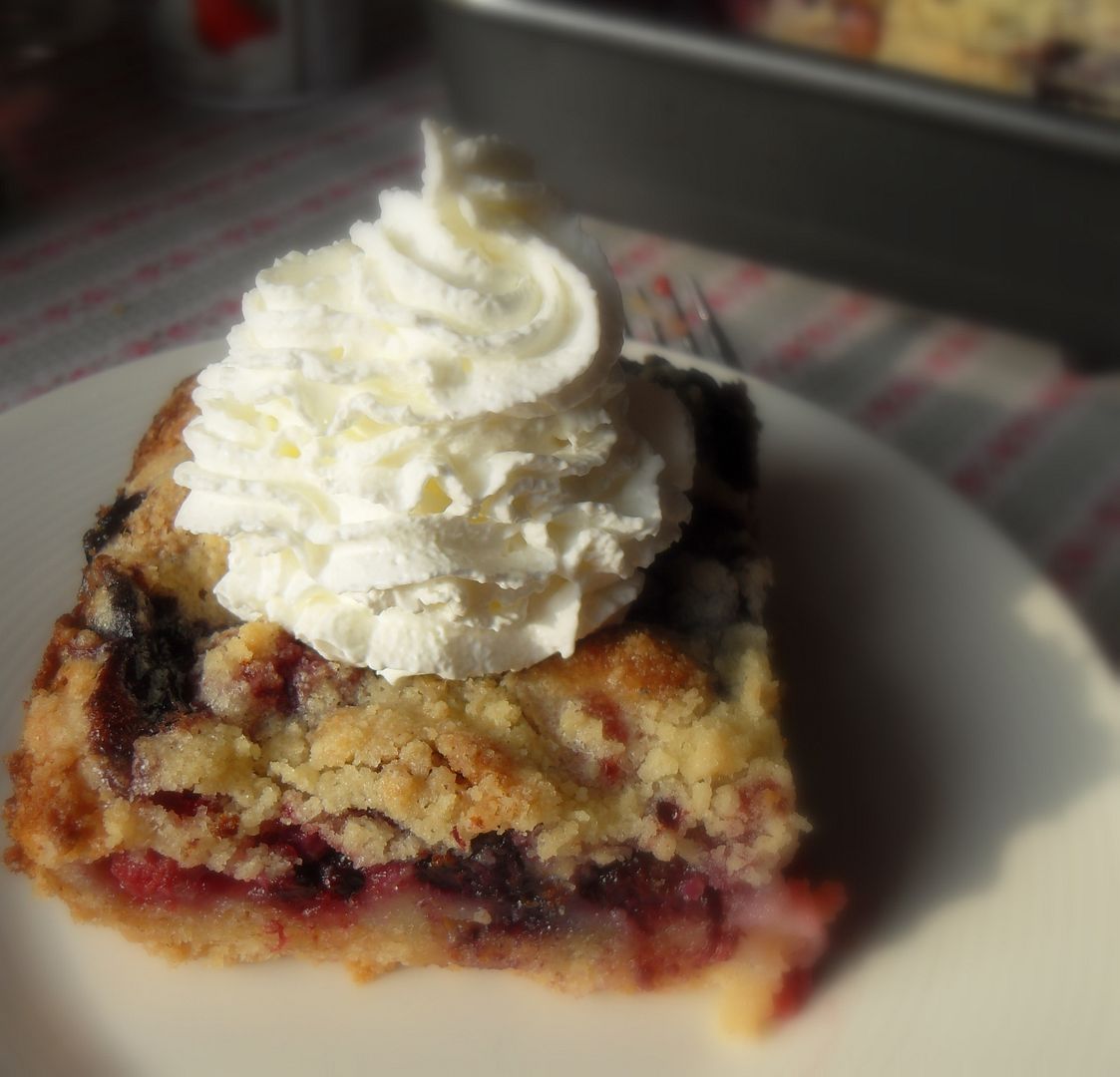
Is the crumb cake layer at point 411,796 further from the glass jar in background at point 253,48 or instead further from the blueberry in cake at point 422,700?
the glass jar in background at point 253,48

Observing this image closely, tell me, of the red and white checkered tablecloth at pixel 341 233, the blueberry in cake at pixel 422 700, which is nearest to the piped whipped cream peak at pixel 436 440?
the blueberry in cake at pixel 422 700

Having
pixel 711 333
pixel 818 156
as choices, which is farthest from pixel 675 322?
pixel 818 156

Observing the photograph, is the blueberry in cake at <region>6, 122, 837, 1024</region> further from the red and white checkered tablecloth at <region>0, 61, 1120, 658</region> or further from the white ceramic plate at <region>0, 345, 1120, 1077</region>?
the red and white checkered tablecloth at <region>0, 61, 1120, 658</region>

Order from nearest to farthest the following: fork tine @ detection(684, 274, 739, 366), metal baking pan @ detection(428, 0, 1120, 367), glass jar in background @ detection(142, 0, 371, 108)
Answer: metal baking pan @ detection(428, 0, 1120, 367)
fork tine @ detection(684, 274, 739, 366)
glass jar in background @ detection(142, 0, 371, 108)

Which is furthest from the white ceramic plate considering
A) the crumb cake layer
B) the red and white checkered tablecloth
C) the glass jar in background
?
the glass jar in background

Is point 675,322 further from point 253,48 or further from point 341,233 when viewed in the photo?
point 253,48
